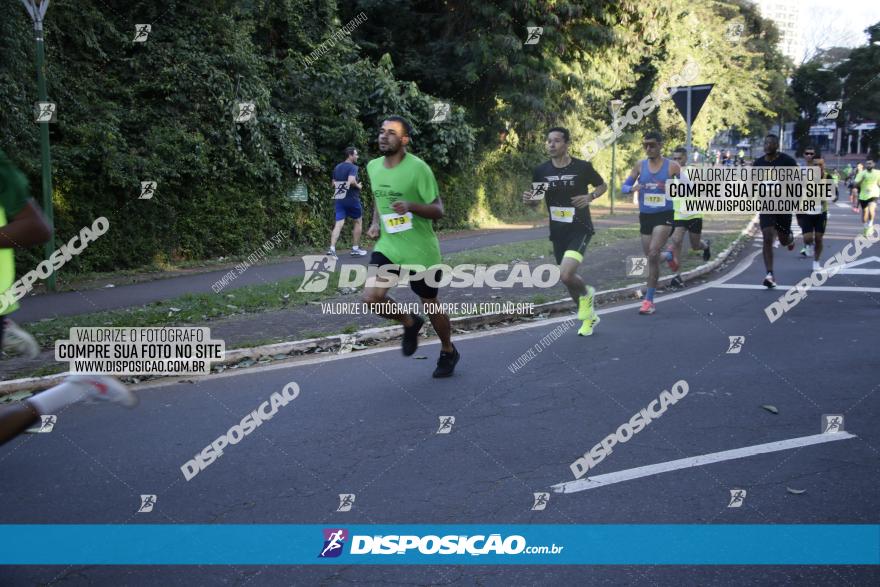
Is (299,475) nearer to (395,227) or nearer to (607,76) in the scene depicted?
(395,227)

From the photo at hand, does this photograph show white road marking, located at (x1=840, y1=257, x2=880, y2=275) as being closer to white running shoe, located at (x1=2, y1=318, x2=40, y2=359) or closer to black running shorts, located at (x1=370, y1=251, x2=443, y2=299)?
black running shorts, located at (x1=370, y1=251, x2=443, y2=299)

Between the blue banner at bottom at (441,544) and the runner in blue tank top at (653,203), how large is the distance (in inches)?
244

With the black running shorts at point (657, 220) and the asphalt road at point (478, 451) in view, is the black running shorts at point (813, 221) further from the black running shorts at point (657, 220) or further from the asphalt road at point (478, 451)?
the asphalt road at point (478, 451)

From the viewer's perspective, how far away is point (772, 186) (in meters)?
12.1

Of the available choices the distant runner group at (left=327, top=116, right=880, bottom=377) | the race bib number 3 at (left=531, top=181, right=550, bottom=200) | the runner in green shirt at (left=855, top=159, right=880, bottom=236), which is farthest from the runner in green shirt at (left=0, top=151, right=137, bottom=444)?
the runner in green shirt at (left=855, top=159, right=880, bottom=236)

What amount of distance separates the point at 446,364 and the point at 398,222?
4.20ft

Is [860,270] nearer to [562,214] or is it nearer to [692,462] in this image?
[562,214]

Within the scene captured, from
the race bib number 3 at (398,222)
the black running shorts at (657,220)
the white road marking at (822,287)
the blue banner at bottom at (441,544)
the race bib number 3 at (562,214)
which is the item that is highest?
the race bib number 3 at (398,222)

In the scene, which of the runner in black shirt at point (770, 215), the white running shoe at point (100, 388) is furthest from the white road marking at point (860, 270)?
the white running shoe at point (100, 388)

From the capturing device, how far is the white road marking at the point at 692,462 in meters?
4.38

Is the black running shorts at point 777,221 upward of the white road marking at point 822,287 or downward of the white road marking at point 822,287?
upward

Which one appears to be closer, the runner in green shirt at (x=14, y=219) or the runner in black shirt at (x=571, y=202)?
the runner in green shirt at (x=14, y=219)

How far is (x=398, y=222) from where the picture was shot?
6.50 m

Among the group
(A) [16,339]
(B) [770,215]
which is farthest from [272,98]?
(A) [16,339]
